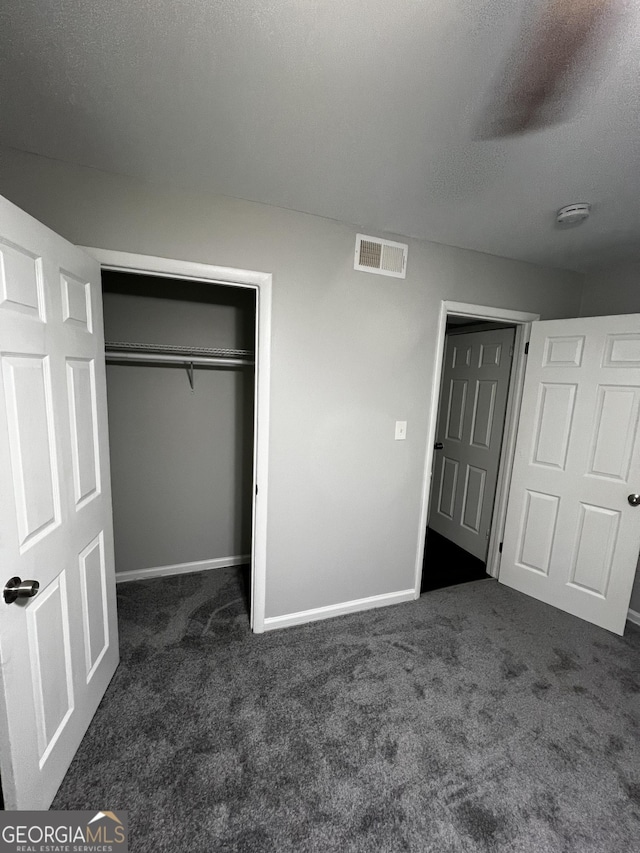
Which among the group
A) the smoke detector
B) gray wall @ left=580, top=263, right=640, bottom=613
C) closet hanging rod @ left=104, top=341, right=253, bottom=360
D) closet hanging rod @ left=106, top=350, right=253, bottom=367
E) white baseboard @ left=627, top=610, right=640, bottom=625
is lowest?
white baseboard @ left=627, top=610, right=640, bottom=625

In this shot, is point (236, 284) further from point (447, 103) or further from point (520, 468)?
point (520, 468)

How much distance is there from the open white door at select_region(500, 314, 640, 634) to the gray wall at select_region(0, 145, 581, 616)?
527mm

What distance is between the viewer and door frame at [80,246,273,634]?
172 cm

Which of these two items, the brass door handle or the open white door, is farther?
the open white door

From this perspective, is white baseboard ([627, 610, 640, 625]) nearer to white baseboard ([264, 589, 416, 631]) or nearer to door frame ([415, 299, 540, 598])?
door frame ([415, 299, 540, 598])

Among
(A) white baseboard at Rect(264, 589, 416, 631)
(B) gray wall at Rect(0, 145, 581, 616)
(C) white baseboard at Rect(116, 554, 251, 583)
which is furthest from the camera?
(C) white baseboard at Rect(116, 554, 251, 583)

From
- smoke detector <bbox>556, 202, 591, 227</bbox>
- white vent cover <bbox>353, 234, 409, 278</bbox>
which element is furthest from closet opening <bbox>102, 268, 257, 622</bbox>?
smoke detector <bbox>556, 202, 591, 227</bbox>

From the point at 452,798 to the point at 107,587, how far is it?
1.70m

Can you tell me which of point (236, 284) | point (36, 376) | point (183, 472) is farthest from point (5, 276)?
point (183, 472)

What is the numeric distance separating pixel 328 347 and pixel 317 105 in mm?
1104

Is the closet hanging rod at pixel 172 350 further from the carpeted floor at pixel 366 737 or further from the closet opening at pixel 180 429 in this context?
the carpeted floor at pixel 366 737

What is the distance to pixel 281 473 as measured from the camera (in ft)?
7.00

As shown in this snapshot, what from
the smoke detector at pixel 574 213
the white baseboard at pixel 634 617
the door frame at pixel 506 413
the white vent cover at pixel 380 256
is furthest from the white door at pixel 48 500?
the white baseboard at pixel 634 617

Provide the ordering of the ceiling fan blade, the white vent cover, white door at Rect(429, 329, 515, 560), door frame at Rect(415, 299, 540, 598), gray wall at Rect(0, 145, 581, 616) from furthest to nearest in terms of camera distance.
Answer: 1. white door at Rect(429, 329, 515, 560)
2. door frame at Rect(415, 299, 540, 598)
3. the white vent cover
4. gray wall at Rect(0, 145, 581, 616)
5. the ceiling fan blade
